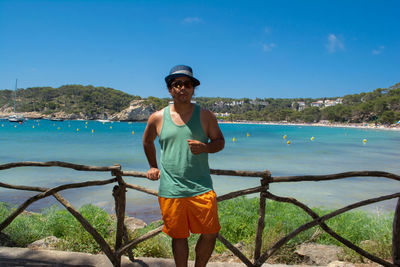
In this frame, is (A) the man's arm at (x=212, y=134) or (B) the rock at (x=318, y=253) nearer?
(A) the man's arm at (x=212, y=134)

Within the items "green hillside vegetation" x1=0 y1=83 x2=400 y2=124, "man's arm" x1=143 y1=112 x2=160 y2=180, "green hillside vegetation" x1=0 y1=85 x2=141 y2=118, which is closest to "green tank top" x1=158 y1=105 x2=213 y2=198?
"man's arm" x1=143 y1=112 x2=160 y2=180

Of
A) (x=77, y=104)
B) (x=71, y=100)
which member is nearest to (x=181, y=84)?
(x=77, y=104)

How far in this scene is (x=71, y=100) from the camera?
490ft

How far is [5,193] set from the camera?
31.2 feet

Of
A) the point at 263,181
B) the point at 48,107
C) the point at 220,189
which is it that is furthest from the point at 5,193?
the point at 48,107

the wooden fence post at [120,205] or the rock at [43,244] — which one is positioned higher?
the wooden fence post at [120,205]

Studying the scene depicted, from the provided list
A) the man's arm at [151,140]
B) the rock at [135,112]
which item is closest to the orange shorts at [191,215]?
the man's arm at [151,140]

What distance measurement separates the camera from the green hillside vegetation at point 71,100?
469 ft

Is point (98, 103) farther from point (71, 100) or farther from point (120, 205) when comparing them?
point (120, 205)

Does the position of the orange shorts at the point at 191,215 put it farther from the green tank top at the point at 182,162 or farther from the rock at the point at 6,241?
the rock at the point at 6,241

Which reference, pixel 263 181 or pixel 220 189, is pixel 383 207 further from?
A: pixel 263 181

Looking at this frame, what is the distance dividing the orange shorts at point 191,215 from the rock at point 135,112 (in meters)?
137

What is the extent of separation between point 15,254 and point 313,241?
3.72 m

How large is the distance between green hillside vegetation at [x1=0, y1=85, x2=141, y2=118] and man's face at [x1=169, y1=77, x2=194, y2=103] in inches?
5869
